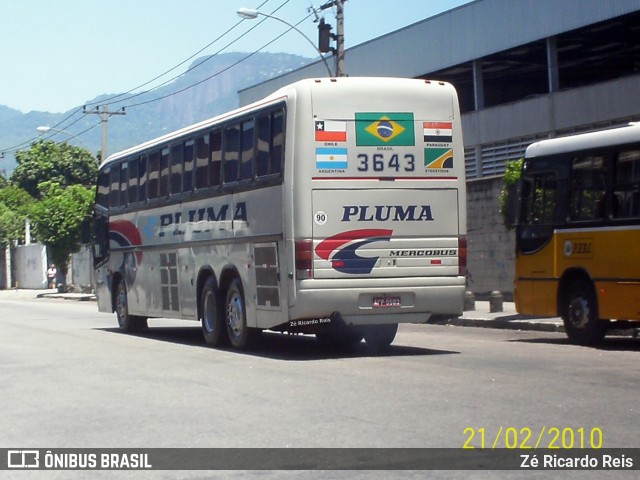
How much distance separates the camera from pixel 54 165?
95.2m

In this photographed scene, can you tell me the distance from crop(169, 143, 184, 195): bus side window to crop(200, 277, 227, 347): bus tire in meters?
2.02

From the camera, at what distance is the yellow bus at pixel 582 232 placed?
641 inches

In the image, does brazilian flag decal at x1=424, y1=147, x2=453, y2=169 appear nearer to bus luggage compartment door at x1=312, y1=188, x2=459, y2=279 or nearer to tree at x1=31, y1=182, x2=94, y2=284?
bus luggage compartment door at x1=312, y1=188, x2=459, y2=279

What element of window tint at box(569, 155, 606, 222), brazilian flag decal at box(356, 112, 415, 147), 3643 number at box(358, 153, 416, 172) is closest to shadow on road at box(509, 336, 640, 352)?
window tint at box(569, 155, 606, 222)

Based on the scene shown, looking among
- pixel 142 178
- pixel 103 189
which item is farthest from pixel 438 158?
pixel 103 189

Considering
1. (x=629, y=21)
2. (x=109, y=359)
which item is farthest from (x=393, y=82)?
(x=629, y=21)

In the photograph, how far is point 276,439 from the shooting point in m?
9.16

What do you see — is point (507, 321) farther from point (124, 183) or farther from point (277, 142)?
point (277, 142)

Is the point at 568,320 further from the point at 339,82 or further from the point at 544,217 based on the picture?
the point at 339,82

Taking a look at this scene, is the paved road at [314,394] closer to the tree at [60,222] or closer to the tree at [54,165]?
the tree at [60,222]

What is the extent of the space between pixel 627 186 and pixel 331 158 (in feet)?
13.4

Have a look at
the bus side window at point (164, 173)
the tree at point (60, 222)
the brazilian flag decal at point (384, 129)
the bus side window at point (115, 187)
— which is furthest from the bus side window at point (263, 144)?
the tree at point (60, 222)

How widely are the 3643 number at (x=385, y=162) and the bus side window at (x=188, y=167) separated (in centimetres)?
448

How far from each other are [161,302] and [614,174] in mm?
8892
